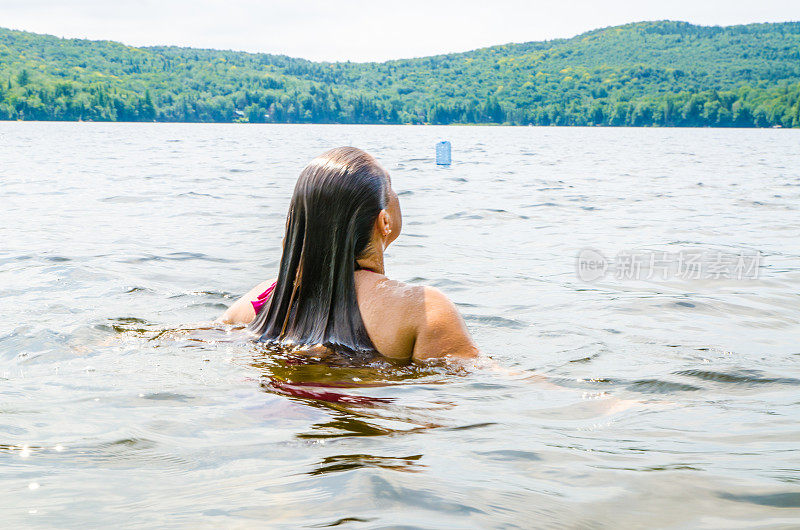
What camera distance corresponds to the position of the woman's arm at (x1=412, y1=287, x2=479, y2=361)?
3.13 m

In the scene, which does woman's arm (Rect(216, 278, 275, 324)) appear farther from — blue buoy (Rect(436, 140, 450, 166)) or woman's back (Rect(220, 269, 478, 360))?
blue buoy (Rect(436, 140, 450, 166))

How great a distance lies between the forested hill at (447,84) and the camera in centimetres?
10262

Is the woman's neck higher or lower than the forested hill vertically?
lower

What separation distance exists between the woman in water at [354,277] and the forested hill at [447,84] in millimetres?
100351

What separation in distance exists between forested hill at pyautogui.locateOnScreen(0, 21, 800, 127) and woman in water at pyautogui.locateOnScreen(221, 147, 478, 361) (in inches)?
3951

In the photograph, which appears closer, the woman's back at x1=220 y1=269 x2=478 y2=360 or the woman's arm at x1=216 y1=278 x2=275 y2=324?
the woman's back at x1=220 y1=269 x2=478 y2=360

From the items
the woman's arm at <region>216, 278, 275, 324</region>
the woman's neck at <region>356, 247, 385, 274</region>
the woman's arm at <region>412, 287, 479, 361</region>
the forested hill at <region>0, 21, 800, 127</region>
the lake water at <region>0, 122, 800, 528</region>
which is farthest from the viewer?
the forested hill at <region>0, 21, 800, 127</region>

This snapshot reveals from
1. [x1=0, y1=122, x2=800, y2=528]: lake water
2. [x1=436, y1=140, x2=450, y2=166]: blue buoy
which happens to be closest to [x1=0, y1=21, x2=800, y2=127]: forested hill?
[x1=436, y1=140, x2=450, y2=166]: blue buoy

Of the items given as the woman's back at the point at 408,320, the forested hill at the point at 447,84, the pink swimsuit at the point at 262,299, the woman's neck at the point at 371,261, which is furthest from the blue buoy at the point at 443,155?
the forested hill at the point at 447,84

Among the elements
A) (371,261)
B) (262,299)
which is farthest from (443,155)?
(371,261)

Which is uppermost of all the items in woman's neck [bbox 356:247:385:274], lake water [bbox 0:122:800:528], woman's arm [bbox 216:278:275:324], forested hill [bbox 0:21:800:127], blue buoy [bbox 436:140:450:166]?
forested hill [bbox 0:21:800:127]

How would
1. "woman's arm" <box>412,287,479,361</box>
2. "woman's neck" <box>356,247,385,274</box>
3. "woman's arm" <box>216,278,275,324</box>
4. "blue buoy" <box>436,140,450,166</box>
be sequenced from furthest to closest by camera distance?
"blue buoy" <box>436,140,450,166</box>
"woman's arm" <box>216,278,275,324</box>
"woman's neck" <box>356,247,385,274</box>
"woman's arm" <box>412,287,479,361</box>

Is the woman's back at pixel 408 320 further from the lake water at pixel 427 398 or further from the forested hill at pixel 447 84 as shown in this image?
the forested hill at pixel 447 84

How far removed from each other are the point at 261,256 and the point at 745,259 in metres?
5.19
